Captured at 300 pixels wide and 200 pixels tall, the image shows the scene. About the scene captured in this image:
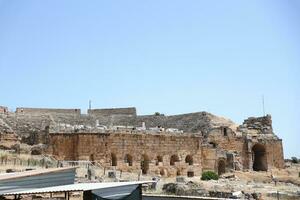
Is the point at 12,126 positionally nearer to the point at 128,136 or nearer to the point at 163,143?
the point at 128,136

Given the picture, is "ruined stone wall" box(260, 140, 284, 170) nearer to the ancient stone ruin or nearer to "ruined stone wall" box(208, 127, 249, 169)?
the ancient stone ruin

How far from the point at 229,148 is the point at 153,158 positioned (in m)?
9.11

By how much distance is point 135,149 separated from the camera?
33.8 m

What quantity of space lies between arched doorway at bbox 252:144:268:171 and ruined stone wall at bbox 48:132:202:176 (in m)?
8.03

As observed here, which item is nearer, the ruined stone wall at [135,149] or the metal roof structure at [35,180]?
the metal roof structure at [35,180]

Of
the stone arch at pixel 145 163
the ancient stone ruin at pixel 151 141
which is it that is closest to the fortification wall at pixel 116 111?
the ancient stone ruin at pixel 151 141

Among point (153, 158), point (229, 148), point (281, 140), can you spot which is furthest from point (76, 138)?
point (281, 140)

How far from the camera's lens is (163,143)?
115ft

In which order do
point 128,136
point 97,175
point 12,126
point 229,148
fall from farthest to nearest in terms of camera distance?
point 229,148 < point 12,126 < point 128,136 < point 97,175

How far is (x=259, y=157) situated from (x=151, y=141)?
13.7m

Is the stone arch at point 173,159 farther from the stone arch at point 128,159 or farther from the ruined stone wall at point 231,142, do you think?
the ruined stone wall at point 231,142

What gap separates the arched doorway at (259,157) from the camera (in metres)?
41.5

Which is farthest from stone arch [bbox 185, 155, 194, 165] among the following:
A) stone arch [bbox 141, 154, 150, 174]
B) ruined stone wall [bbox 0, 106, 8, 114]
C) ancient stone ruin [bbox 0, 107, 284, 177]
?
ruined stone wall [bbox 0, 106, 8, 114]

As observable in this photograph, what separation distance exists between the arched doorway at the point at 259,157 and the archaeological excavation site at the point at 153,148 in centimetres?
10
